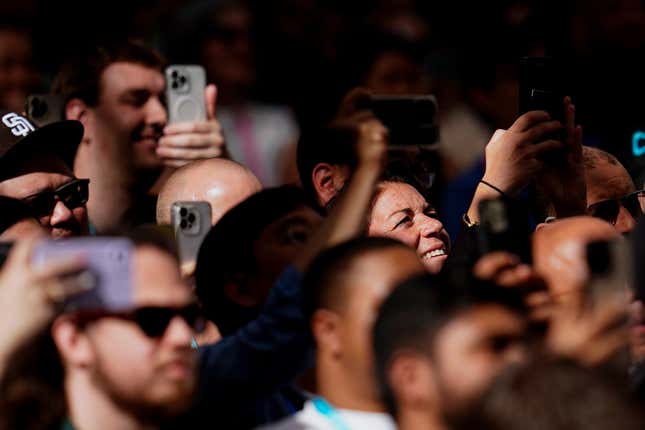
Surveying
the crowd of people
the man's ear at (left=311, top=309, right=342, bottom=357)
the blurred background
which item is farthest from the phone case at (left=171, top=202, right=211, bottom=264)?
the blurred background

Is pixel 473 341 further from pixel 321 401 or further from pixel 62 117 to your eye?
pixel 62 117

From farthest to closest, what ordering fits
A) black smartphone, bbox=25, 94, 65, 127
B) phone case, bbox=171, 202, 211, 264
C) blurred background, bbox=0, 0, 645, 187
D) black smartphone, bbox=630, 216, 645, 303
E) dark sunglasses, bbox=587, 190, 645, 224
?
1. blurred background, bbox=0, 0, 645, 187
2. black smartphone, bbox=25, 94, 65, 127
3. dark sunglasses, bbox=587, 190, 645, 224
4. phone case, bbox=171, 202, 211, 264
5. black smartphone, bbox=630, 216, 645, 303

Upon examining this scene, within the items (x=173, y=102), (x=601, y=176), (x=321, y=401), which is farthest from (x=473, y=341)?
(x=173, y=102)

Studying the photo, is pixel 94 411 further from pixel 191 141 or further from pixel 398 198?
pixel 191 141

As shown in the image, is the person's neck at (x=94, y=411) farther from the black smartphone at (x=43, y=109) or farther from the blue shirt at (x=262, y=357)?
the black smartphone at (x=43, y=109)

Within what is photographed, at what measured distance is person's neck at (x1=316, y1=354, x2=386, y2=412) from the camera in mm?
4898

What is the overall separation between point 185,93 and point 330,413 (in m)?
2.22

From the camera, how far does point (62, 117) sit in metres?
7.03

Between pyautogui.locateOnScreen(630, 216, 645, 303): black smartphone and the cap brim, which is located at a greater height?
the cap brim

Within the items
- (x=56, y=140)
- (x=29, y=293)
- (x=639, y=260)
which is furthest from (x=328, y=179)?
(x=29, y=293)

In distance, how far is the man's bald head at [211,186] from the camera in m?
6.21

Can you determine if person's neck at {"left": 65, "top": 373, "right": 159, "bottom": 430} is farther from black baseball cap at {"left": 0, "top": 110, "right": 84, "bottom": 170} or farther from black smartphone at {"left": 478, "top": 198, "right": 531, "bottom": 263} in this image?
black baseball cap at {"left": 0, "top": 110, "right": 84, "bottom": 170}

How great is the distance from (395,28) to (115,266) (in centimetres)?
510

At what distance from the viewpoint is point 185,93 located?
22.5 feet
